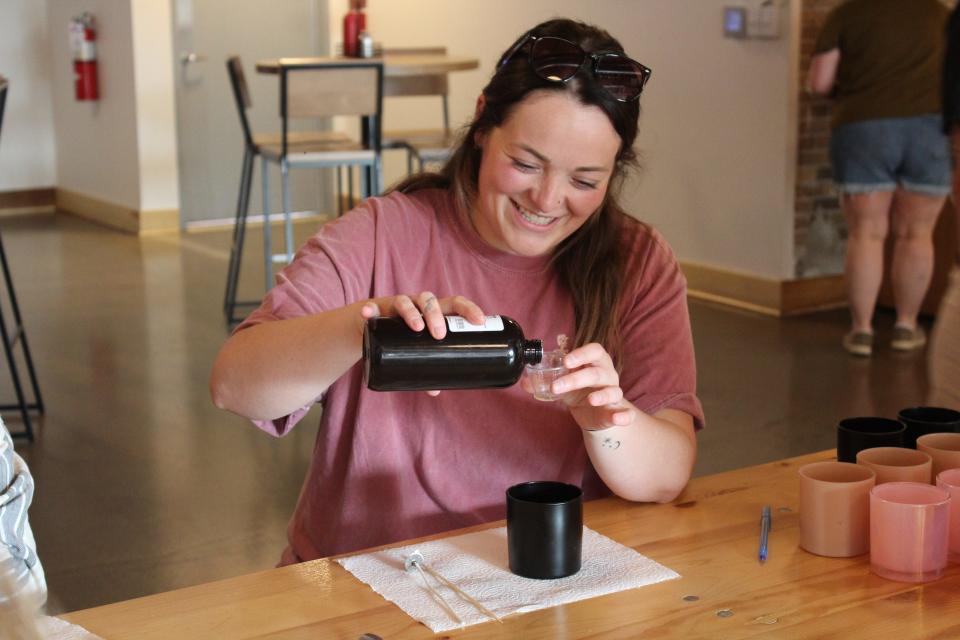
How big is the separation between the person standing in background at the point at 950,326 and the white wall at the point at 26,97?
7813 millimetres

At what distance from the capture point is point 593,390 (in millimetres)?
1390

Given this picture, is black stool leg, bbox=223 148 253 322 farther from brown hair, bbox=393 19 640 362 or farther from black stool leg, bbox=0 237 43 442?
brown hair, bbox=393 19 640 362

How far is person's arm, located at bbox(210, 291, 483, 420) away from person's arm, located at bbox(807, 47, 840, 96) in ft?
12.0

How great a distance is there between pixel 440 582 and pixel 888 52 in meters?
3.92

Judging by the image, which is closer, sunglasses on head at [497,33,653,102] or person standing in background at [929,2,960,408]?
sunglasses on head at [497,33,653,102]

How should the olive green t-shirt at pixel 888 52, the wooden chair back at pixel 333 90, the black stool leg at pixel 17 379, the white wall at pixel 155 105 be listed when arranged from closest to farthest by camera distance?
the black stool leg at pixel 17 379
the olive green t-shirt at pixel 888 52
the wooden chair back at pixel 333 90
the white wall at pixel 155 105

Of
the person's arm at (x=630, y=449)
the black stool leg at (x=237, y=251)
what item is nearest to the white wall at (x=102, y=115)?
A: the black stool leg at (x=237, y=251)

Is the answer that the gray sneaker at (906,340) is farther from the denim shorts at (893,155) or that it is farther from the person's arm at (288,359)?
the person's arm at (288,359)

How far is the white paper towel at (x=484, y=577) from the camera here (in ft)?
3.79

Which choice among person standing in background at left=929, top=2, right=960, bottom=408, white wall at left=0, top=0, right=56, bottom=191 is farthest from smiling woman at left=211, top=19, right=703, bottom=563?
white wall at left=0, top=0, right=56, bottom=191

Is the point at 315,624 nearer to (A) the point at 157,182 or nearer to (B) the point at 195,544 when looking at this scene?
(B) the point at 195,544

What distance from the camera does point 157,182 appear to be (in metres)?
8.08

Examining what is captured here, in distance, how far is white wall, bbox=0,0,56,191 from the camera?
8.84 meters

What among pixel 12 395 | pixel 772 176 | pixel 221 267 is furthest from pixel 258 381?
pixel 221 267
